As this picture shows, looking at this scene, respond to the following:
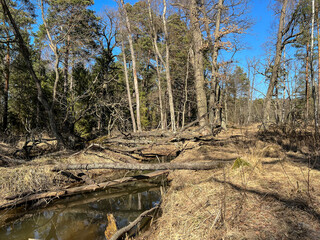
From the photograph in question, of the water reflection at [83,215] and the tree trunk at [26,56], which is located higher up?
the tree trunk at [26,56]

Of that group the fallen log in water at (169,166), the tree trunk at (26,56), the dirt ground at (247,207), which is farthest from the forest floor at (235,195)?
the tree trunk at (26,56)

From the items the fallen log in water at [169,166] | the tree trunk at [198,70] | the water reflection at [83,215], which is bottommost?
the water reflection at [83,215]

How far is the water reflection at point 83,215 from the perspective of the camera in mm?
4066

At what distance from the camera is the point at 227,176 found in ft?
13.5

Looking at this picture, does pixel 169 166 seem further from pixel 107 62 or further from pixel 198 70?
pixel 107 62

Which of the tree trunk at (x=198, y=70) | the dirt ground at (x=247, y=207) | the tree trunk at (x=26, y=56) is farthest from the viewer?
the tree trunk at (x=198, y=70)

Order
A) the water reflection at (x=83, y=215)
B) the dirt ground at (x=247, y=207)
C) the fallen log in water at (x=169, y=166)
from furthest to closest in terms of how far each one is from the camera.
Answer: the fallen log in water at (x=169, y=166) → the water reflection at (x=83, y=215) → the dirt ground at (x=247, y=207)

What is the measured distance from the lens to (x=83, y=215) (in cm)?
477

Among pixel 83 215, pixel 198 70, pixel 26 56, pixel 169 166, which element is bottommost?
pixel 83 215

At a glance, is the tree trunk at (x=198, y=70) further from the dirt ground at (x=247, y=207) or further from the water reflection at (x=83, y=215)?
the dirt ground at (x=247, y=207)

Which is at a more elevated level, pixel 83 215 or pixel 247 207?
pixel 247 207

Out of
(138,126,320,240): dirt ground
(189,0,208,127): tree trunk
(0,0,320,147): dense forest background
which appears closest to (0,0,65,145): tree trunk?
(0,0,320,147): dense forest background

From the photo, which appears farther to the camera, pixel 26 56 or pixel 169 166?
pixel 26 56

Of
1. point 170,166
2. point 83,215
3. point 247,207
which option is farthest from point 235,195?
point 83,215
